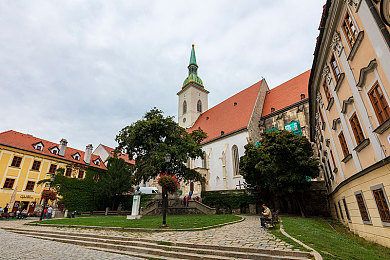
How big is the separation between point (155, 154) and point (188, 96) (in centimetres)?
3297

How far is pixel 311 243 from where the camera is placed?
596 centimetres

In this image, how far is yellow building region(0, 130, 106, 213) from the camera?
24641 millimetres

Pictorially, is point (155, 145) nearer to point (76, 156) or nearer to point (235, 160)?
point (235, 160)

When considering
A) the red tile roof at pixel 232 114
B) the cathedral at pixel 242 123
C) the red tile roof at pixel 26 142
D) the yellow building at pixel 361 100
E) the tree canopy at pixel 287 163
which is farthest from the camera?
the red tile roof at pixel 232 114

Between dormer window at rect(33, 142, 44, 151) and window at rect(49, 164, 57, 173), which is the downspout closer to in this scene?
window at rect(49, 164, 57, 173)

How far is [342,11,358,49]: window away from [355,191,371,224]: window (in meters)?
5.75

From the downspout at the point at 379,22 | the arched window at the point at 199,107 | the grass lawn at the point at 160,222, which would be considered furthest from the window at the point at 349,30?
the arched window at the point at 199,107

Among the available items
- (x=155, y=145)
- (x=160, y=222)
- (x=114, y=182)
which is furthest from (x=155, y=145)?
(x=114, y=182)

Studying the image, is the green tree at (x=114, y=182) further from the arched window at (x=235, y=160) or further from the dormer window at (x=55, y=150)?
the arched window at (x=235, y=160)

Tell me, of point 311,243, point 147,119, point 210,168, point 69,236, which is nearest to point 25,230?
point 69,236

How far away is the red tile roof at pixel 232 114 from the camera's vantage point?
33.2m

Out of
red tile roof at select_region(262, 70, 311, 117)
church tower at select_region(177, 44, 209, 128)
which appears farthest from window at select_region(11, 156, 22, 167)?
red tile roof at select_region(262, 70, 311, 117)

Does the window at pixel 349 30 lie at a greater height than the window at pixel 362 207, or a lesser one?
greater

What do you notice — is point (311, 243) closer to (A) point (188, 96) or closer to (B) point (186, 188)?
(B) point (186, 188)
